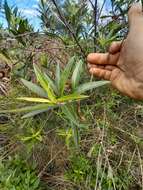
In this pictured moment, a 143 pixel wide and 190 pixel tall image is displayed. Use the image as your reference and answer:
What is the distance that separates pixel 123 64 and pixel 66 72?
1.09 ft

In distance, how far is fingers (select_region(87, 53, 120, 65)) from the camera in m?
1.68

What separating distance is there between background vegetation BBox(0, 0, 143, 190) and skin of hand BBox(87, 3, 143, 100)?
0.23 m

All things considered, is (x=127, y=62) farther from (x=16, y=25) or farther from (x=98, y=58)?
(x=16, y=25)

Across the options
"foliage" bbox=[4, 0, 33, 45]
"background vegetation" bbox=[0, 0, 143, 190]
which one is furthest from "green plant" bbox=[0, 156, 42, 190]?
"foliage" bbox=[4, 0, 33, 45]

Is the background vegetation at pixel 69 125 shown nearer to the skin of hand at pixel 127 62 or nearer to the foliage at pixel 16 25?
the foliage at pixel 16 25

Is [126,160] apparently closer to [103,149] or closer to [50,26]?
[103,149]

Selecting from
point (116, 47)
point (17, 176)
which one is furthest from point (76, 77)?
point (17, 176)

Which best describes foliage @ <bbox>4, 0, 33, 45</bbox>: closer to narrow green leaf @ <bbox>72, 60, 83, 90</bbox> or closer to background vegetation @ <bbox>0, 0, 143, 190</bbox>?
background vegetation @ <bbox>0, 0, 143, 190</bbox>

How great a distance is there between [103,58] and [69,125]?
1.51 feet

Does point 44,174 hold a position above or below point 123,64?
below

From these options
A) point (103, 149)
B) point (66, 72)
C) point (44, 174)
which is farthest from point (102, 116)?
point (66, 72)

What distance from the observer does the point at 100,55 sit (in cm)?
171

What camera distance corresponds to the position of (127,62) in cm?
155

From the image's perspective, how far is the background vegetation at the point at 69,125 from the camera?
79.0 inches
